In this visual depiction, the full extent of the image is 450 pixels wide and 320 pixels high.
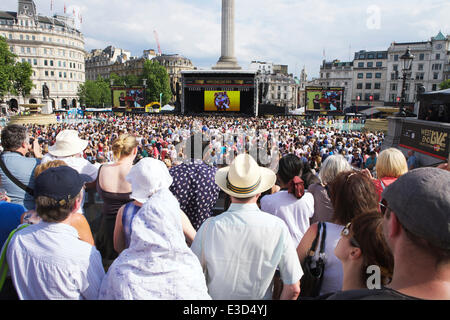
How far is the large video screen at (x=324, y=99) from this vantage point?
39656 millimetres

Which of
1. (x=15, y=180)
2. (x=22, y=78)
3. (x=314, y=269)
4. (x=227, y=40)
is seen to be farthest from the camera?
(x=22, y=78)

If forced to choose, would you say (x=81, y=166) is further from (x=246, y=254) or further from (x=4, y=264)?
(x=246, y=254)

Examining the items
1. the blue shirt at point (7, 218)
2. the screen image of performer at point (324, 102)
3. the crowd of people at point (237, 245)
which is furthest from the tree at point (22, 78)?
→ the crowd of people at point (237, 245)

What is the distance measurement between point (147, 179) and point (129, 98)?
46.6 metres

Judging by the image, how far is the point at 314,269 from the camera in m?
2.22

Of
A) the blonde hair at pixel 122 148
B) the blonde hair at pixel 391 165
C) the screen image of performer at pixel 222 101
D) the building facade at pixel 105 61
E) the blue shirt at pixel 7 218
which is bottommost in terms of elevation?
the blue shirt at pixel 7 218

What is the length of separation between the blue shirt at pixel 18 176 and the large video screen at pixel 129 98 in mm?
44387

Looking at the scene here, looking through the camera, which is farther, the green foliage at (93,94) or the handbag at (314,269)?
the green foliage at (93,94)

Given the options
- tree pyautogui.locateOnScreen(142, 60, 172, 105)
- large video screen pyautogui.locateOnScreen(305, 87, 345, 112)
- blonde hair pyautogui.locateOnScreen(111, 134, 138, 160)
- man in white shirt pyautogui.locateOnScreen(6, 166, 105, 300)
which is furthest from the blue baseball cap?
tree pyautogui.locateOnScreen(142, 60, 172, 105)

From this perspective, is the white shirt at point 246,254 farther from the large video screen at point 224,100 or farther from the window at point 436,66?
the window at point 436,66

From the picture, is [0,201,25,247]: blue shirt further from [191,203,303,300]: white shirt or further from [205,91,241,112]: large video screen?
[205,91,241,112]: large video screen

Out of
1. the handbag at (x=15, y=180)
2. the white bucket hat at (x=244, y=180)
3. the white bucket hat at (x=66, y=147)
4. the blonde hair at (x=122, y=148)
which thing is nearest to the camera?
the white bucket hat at (x=244, y=180)

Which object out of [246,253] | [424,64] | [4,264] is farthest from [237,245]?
[424,64]
